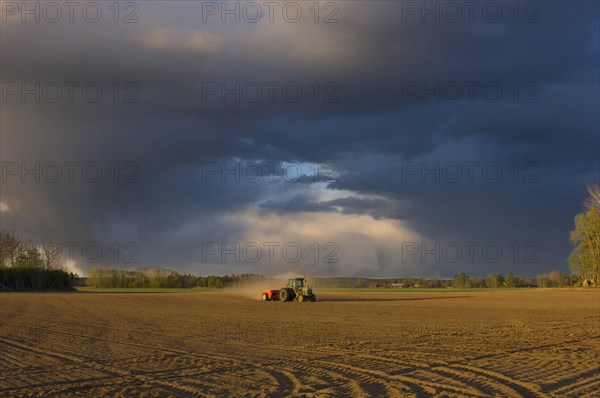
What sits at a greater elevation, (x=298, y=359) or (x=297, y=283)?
(x=297, y=283)

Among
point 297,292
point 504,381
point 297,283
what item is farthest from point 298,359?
point 297,283

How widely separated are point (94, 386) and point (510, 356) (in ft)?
41.3

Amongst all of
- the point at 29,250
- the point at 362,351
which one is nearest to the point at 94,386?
the point at 362,351

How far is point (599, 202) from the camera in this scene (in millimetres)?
100000

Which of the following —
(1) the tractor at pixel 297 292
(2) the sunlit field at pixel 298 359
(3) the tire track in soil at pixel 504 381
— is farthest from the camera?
(1) the tractor at pixel 297 292

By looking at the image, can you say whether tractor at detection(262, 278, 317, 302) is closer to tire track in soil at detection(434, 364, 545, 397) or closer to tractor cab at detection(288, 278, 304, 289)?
tractor cab at detection(288, 278, 304, 289)

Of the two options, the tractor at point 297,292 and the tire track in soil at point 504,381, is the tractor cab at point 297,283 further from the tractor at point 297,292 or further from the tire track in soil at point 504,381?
the tire track in soil at point 504,381

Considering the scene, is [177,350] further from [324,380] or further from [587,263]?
[587,263]

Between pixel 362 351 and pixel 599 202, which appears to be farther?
pixel 599 202

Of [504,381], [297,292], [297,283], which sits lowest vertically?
[504,381]

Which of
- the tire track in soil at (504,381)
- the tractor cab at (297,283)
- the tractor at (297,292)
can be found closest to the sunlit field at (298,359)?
the tire track in soil at (504,381)

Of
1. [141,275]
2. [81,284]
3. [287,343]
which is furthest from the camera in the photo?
[81,284]

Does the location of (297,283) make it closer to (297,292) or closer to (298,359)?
(297,292)

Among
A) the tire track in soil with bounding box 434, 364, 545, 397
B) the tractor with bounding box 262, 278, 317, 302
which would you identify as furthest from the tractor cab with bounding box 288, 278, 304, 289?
the tire track in soil with bounding box 434, 364, 545, 397
